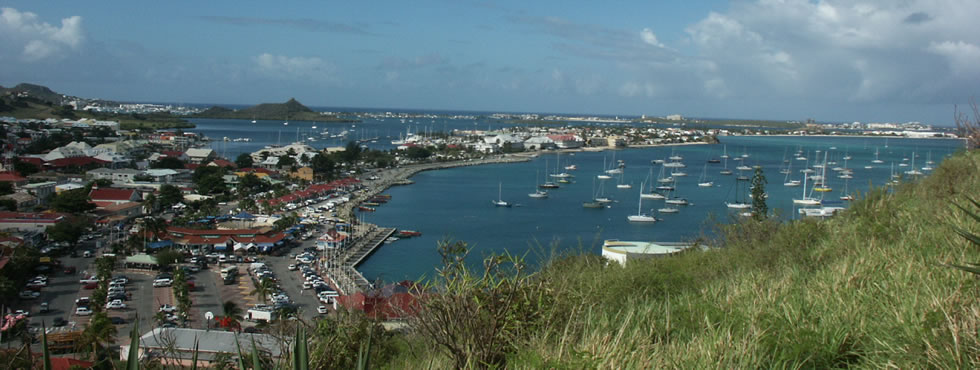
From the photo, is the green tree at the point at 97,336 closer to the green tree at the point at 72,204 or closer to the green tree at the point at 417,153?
the green tree at the point at 72,204

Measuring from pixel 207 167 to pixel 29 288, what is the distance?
10.9 m

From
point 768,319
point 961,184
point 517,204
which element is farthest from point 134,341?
point 517,204

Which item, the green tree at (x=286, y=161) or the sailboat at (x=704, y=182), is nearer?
the sailboat at (x=704, y=182)

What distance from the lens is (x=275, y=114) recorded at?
6172cm

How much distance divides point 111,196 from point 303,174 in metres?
6.74

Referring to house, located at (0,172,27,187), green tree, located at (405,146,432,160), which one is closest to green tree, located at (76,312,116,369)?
house, located at (0,172,27,187)

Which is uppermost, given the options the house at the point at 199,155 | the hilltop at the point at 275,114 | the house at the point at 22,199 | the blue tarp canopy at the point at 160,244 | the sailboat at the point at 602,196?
the hilltop at the point at 275,114

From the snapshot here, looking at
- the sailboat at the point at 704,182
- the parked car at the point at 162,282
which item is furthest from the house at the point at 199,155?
the sailboat at the point at 704,182

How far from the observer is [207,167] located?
17422 millimetres

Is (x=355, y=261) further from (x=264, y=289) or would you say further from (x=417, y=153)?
(x=417, y=153)

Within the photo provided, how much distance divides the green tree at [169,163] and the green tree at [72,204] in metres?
6.94

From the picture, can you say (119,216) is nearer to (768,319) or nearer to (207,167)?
(207,167)

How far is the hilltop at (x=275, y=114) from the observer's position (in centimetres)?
5891

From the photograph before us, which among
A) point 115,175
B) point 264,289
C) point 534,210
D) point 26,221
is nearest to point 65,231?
point 26,221
